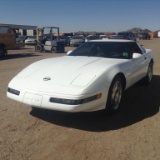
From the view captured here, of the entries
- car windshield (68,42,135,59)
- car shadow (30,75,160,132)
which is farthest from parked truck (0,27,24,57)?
car shadow (30,75,160,132)

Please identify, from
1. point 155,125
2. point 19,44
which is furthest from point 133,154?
point 19,44

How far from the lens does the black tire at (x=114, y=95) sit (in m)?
4.17

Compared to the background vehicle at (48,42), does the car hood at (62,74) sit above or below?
above

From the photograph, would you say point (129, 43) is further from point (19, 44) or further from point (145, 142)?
point (19, 44)

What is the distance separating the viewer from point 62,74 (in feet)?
13.5

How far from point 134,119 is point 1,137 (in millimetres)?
2224

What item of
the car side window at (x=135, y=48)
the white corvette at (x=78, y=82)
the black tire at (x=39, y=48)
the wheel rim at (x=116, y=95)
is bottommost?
the black tire at (x=39, y=48)

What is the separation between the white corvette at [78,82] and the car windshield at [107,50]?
2 cm

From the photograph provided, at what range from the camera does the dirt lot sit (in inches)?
123

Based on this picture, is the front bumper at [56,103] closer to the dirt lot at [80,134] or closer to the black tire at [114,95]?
the black tire at [114,95]

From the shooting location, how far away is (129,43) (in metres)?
5.70

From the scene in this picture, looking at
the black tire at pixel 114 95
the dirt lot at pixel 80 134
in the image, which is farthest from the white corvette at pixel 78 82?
the dirt lot at pixel 80 134

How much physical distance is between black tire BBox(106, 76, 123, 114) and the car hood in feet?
0.98

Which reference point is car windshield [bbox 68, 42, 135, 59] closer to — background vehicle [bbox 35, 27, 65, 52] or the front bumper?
the front bumper
